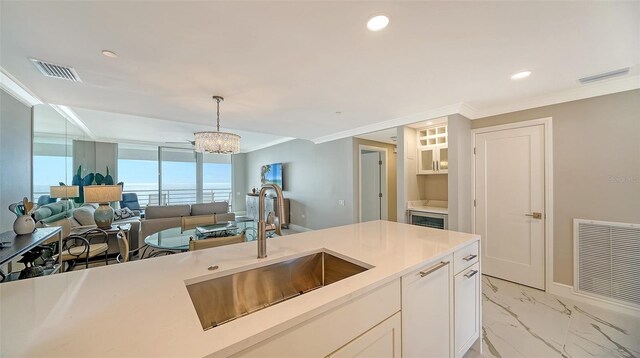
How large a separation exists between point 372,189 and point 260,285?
4247 millimetres

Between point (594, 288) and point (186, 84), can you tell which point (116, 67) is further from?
point (594, 288)

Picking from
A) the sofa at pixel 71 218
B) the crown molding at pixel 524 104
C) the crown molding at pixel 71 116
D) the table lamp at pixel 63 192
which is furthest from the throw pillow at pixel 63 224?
the crown molding at pixel 524 104

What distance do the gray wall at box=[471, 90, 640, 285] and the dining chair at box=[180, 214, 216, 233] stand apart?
4.50 metres

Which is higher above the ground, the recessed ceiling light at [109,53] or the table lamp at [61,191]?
the recessed ceiling light at [109,53]

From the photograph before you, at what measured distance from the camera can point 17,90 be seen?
234 cm

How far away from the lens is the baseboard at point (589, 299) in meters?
A: 2.12

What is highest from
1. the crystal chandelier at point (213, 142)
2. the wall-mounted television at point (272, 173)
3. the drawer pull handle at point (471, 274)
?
the crystal chandelier at point (213, 142)

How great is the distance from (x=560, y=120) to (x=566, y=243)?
1.38 m

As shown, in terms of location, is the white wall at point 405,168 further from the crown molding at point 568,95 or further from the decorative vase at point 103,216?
the decorative vase at point 103,216

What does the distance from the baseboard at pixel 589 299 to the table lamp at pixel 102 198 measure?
5934 mm

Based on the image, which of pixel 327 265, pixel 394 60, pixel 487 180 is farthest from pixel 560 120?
pixel 327 265

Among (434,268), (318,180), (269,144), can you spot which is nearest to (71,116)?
(269,144)

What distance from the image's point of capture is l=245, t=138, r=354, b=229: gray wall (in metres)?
4.56

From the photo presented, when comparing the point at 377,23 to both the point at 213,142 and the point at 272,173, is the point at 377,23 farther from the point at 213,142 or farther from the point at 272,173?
the point at 272,173
